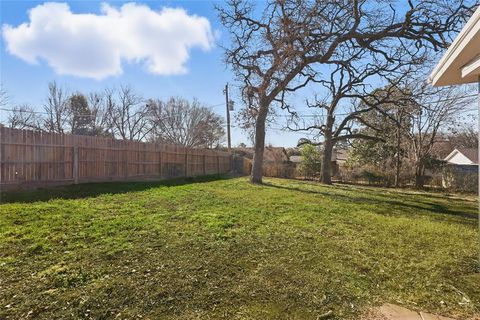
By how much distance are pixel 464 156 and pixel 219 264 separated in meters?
35.0

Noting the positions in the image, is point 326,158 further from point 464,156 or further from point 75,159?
point 464,156

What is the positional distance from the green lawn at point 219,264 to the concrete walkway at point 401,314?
0.12 metres

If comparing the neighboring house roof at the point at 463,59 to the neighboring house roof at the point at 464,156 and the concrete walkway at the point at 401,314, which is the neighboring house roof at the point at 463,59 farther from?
the neighboring house roof at the point at 464,156

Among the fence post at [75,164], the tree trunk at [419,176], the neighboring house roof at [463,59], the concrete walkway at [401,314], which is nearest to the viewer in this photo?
the concrete walkway at [401,314]

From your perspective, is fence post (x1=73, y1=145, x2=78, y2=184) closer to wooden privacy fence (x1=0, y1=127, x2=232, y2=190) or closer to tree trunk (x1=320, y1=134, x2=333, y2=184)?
wooden privacy fence (x1=0, y1=127, x2=232, y2=190)

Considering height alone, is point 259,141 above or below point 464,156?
above

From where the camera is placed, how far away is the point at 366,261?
3699 millimetres

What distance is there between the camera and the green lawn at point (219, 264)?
2449 millimetres

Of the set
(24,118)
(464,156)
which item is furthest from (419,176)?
(24,118)

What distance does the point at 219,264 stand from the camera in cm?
334

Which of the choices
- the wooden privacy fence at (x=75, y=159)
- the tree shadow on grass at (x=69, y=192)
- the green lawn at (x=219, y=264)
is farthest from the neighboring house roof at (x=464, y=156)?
the tree shadow on grass at (x=69, y=192)

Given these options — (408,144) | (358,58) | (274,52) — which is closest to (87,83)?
(274,52)

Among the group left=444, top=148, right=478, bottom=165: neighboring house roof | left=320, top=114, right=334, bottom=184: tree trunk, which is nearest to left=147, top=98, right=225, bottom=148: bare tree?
left=320, top=114, right=334, bottom=184: tree trunk

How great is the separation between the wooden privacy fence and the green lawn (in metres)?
2.16
